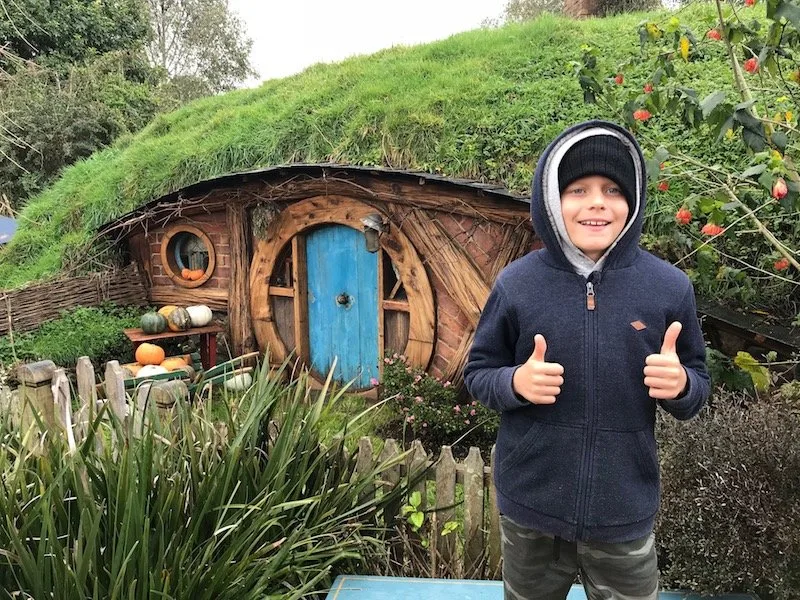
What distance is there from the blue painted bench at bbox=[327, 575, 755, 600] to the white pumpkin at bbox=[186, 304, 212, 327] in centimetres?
499

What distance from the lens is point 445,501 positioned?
10.5 ft

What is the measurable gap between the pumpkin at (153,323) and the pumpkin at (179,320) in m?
0.08

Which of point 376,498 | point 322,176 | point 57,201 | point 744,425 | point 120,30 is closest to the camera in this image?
point 744,425

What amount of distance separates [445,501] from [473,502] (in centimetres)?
16

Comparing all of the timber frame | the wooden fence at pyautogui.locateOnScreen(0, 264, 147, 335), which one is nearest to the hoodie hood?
the timber frame

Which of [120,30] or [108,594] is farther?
[120,30]

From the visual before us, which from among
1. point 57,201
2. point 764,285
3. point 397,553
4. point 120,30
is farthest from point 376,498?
point 120,30

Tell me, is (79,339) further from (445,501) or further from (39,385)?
(445,501)

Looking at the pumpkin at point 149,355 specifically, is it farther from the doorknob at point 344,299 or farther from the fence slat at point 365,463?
the fence slat at point 365,463

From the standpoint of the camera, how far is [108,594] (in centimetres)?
200

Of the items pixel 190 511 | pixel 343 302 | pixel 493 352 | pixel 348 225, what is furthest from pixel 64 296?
pixel 493 352

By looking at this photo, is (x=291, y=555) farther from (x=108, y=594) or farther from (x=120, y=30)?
(x=120, y=30)

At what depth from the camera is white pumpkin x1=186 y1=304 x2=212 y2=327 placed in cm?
724

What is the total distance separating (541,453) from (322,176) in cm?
509
